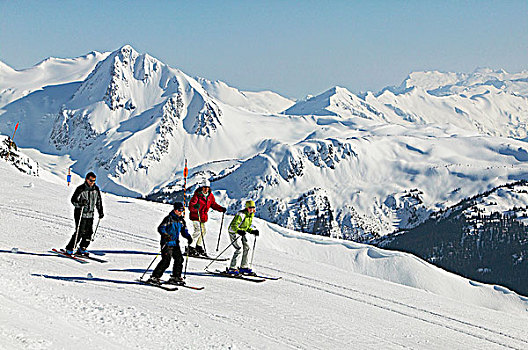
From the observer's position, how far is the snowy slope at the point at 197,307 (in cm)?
977

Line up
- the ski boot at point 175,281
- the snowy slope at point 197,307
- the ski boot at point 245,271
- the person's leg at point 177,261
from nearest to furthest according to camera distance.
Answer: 1. the snowy slope at point 197,307
2. the person's leg at point 177,261
3. the ski boot at point 175,281
4. the ski boot at point 245,271

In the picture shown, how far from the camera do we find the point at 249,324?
11344 millimetres

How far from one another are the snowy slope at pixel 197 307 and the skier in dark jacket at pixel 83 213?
82 centimetres

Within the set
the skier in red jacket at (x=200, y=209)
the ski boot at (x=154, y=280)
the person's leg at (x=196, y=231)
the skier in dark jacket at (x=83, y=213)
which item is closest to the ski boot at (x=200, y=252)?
the skier in red jacket at (x=200, y=209)

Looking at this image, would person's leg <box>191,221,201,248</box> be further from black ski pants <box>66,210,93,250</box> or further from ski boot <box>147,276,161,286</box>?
ski boot <box>147,276,161,286</box>

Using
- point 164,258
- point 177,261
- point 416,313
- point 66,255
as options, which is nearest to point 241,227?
point 177,261

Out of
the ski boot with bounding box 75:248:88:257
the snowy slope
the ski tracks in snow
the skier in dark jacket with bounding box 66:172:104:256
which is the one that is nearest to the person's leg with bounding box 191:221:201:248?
the snowy slope

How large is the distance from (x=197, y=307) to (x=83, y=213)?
218 inches

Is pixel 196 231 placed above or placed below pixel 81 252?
above

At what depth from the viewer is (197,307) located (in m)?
12.0

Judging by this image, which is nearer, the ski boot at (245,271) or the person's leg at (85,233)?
the person's leg at (85,233)

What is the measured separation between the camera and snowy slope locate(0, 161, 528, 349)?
9.77 meters

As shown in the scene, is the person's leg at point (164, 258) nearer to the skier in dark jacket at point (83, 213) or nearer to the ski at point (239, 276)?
the ski at point (239, 276)

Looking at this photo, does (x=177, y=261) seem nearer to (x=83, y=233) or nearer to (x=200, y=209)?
(x=83, y=233)
